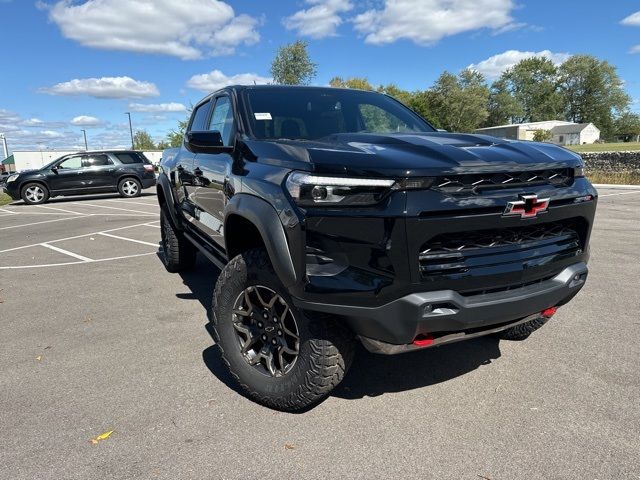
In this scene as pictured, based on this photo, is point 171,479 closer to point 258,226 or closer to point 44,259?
point 258,226

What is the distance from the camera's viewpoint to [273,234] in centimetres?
244

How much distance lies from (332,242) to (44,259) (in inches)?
256

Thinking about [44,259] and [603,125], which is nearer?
[44,259]

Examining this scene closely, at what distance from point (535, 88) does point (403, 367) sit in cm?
12280

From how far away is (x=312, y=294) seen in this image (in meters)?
2.28

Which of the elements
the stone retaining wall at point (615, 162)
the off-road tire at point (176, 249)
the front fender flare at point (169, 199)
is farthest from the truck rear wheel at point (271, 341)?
the stone retaining wall at point (615, 162)

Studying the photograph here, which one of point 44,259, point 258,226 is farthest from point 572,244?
point 44,259

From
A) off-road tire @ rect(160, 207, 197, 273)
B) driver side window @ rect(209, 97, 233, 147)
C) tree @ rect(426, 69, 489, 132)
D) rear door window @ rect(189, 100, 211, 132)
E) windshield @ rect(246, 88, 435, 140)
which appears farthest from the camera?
tree @ rect(426, 69, 489, 132)

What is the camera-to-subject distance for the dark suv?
16.8 meters

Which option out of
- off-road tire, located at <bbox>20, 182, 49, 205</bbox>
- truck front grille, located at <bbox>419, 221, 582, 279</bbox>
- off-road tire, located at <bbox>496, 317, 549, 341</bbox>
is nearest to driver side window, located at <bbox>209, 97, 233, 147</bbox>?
truck front grille, located at <bbox>419, 221, 582, 279</bbox>

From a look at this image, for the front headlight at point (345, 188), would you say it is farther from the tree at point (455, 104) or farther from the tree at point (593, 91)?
the tree at point (593, 91)

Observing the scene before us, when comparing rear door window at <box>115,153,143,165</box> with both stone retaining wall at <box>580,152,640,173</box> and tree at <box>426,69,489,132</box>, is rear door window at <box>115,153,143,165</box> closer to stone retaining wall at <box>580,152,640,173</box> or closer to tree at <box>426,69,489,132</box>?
stone retaining wall at <box>580,152,640,173</box>

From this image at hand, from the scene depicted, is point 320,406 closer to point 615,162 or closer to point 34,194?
point 34,194

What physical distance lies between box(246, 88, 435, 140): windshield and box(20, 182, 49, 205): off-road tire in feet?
52.8
